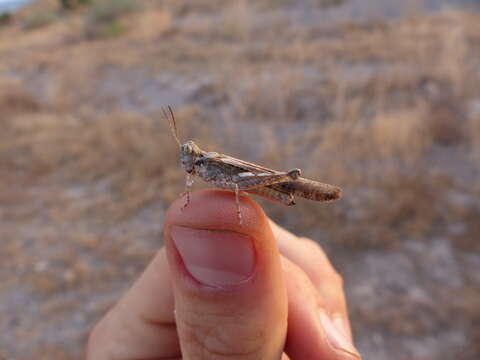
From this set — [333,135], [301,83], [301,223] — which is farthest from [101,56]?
[301,223]

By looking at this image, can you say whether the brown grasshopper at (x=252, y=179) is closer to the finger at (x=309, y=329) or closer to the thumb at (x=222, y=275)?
the thumb at (x=222, y=275)

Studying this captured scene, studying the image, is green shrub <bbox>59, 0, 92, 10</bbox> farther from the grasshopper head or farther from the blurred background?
the grasshopper head

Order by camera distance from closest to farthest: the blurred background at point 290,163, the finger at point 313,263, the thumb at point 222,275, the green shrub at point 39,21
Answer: the thumb at point 222,275
the finger at point 313,263
the blurred background at point 290,163
the green shrub at point 39,21

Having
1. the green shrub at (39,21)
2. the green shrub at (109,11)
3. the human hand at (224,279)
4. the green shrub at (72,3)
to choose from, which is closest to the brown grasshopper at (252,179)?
the human hand at (224,279)

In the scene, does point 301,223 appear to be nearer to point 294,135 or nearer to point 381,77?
point 294,135

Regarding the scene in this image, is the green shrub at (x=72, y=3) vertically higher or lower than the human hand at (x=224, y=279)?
higher

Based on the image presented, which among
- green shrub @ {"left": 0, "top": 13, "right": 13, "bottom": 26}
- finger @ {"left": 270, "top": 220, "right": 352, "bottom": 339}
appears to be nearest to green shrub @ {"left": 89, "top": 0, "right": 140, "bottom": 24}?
green shrub @ {"left": 0, "top": 13, "right": 13, "bottom": 26}
